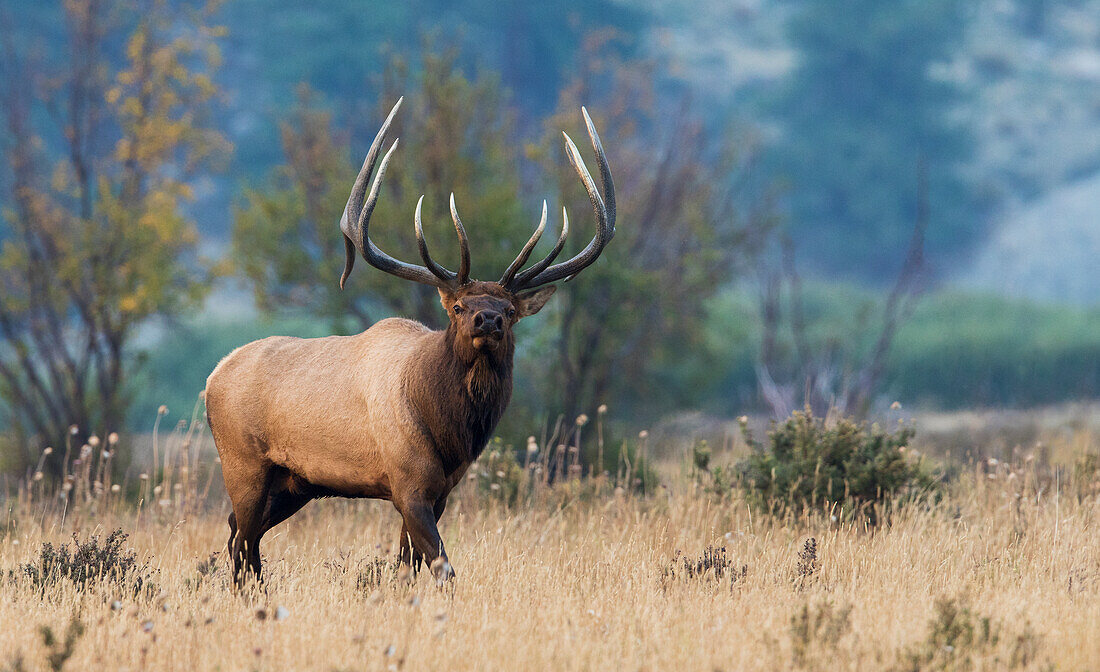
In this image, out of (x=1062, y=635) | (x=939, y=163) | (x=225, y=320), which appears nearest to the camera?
(x=1062, y=635)

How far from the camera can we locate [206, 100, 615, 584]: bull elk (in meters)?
6.05

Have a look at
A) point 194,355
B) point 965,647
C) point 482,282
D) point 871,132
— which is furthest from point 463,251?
point 871,132

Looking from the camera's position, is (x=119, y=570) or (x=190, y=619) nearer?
(x=190, y=619)

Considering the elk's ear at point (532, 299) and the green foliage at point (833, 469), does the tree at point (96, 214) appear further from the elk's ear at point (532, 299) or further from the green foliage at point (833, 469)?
the elk's ear at point (532, 299)

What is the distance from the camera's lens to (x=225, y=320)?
41906 millimetres

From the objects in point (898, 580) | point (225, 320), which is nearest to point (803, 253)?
point (225, 320)

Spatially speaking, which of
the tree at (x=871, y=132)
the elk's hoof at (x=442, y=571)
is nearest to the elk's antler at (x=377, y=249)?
the elk's hoof at (x=442, y=571)

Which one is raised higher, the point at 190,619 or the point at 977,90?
the point at 977,90

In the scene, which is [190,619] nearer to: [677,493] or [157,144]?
[677,493]

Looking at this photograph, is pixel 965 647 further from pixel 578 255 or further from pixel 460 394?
pixel 578 255

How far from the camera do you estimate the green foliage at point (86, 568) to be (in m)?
6.14

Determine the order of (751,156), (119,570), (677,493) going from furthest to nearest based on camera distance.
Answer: (751,156)
(677,493)
(119,570)

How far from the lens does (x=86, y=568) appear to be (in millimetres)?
6293

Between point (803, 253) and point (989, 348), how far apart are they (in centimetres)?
1063
